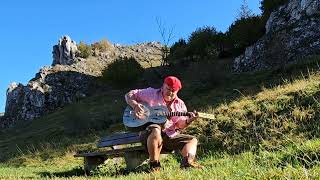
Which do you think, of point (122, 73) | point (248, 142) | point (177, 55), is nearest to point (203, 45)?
point (177, 55)

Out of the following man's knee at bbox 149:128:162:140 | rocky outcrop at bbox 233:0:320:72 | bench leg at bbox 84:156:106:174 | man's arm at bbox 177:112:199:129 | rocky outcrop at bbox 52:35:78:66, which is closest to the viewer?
man's knee at bbox 149:128:162:140

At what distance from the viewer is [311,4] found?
31.1 metres

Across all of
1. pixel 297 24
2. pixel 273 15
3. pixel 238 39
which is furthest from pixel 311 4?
pixel 238 39

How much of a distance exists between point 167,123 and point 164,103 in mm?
317

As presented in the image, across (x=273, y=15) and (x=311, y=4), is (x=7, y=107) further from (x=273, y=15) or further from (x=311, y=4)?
(x=311, y=4)

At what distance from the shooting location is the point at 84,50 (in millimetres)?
55094

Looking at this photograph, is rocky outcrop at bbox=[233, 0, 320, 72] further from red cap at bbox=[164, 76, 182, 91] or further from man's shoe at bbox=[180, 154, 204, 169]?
man's shoe at bbox=[180, 154, 204, 169]

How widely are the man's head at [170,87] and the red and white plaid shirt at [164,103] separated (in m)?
0.10

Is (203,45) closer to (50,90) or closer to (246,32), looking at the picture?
(246,32)

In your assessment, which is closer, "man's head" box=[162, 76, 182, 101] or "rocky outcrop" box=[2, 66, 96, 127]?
"man's head" box=[162, 76, 182, 101]

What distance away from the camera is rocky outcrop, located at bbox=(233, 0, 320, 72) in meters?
29.0

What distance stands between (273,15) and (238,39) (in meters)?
6.61

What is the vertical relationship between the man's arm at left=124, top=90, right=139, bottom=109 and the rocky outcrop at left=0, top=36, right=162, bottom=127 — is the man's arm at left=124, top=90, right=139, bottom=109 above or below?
below

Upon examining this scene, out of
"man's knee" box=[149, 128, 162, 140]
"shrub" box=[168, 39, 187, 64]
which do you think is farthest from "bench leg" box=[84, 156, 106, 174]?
"shrub" box=[168, 39, 187, 64]
